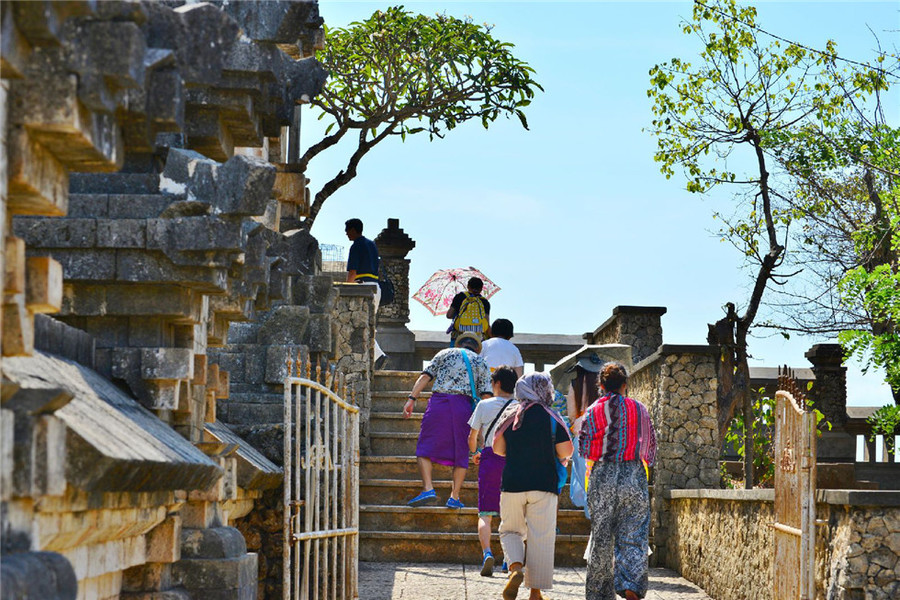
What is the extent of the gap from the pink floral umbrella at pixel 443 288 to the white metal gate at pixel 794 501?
12629mm

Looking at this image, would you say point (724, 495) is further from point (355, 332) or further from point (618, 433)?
point (355, 332)

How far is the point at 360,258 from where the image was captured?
53.8ft

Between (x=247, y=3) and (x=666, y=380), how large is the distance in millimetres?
7893

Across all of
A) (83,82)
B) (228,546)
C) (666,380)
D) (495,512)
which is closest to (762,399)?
(666,380)

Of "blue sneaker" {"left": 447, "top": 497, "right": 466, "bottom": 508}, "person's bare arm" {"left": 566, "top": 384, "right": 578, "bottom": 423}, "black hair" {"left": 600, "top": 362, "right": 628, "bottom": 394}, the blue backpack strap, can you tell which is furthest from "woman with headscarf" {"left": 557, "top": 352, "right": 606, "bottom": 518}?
"black hair" {"left": 600, "top": 362, "right": 628, "bottom": 394}

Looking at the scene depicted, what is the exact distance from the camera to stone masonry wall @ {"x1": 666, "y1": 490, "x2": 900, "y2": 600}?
24.9 ft

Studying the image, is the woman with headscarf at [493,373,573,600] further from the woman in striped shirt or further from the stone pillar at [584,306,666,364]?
the stone pillar at [584,306,666,364]

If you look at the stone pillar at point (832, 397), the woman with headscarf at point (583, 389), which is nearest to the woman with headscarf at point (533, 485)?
the woman with headscarf at point (583, 389)

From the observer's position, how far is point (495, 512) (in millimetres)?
10961

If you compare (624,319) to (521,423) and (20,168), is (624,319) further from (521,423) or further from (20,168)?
(20,168)

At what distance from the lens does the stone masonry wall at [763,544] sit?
7590mm

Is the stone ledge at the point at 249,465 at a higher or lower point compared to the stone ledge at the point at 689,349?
lower

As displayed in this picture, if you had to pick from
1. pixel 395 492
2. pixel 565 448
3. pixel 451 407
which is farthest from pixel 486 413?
pixel 395 492

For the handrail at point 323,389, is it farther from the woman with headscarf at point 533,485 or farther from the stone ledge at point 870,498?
the stone ledge at point 870,498
